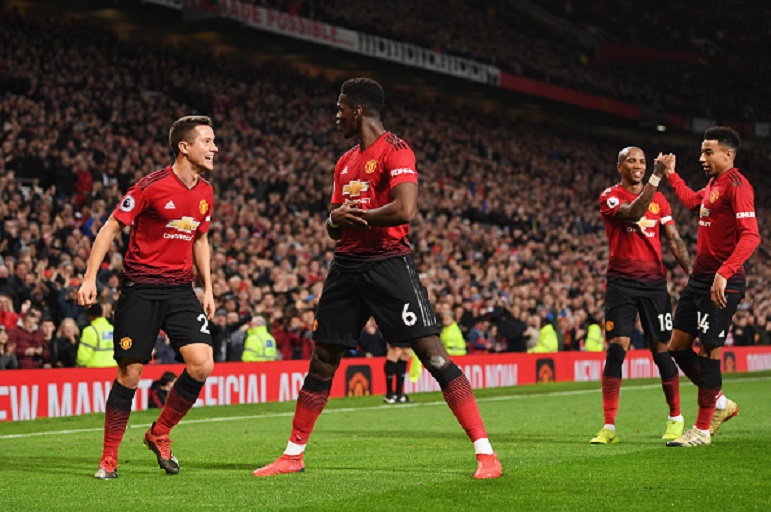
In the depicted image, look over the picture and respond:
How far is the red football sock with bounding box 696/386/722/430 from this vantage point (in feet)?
31.0

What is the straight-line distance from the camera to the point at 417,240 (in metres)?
29.3

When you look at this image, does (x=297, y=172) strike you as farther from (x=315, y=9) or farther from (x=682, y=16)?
(x=682, y=16)

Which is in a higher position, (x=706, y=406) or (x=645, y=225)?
(x=645, y=225)

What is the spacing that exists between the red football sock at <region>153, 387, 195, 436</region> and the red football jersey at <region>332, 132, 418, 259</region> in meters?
1.64

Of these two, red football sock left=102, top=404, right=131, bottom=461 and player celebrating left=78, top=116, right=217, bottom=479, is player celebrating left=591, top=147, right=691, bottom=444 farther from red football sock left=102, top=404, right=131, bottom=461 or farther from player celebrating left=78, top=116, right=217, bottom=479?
red football sock left=102, top=404, right=131, bottom=461

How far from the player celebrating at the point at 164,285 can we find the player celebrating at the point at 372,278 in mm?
869

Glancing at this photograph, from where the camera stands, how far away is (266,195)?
90.7 feet

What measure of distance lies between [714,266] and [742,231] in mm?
493

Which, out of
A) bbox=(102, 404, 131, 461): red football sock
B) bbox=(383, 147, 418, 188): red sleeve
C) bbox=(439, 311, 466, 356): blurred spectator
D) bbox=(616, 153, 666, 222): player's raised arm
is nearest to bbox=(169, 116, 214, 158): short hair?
bbox=(383, 147, 418, 188): red sleeve

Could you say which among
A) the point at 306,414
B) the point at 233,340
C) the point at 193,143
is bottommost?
the point at 306,414

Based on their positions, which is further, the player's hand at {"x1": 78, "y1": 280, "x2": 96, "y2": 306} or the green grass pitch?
the player's hand at {"x1": 78, "y1": 280, "x2": 96, "y2": 306}

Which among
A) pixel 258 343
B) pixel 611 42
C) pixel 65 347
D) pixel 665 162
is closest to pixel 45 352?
pixel 65 347

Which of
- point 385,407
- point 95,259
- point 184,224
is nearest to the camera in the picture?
point 95,259

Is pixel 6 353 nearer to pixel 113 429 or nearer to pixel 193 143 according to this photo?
pixel 113 429
